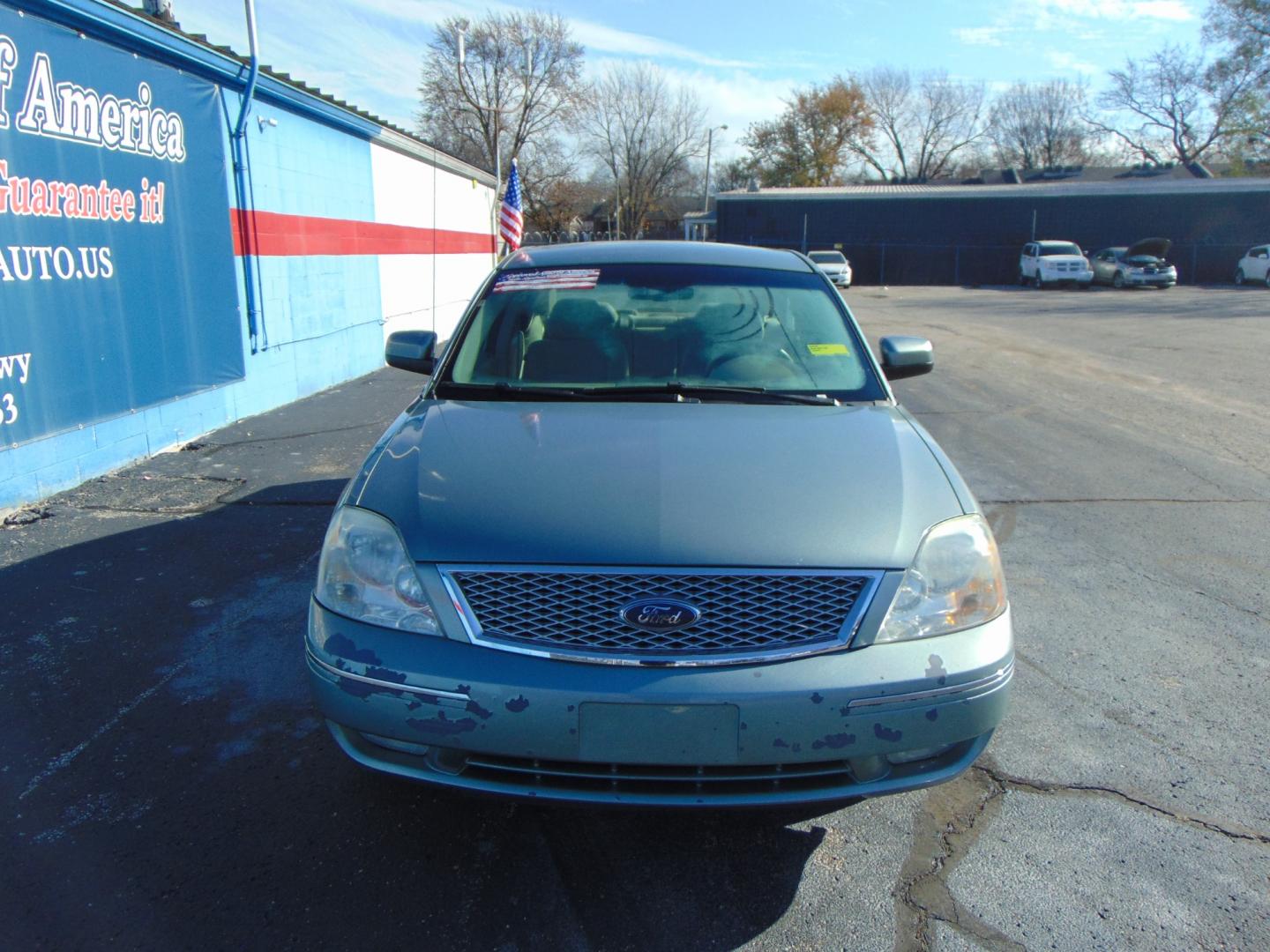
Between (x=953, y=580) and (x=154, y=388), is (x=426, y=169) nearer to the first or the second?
(x=154, y=388)

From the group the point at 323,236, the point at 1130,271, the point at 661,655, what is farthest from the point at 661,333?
the point at 1130,271

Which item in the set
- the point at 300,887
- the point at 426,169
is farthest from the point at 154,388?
the point at 426,169

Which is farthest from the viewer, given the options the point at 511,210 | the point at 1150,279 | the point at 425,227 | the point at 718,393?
the point at 1150,279

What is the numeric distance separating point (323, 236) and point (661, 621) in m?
9.86

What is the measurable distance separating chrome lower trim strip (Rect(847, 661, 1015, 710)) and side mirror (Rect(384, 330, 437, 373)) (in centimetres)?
256

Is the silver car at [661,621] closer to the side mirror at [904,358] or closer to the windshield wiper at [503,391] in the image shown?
the windshield wiper at [503,391]

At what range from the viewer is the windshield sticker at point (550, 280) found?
398cm

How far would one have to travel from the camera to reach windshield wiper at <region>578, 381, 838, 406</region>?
3.38m

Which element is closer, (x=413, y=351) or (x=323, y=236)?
(x=413, y=351)

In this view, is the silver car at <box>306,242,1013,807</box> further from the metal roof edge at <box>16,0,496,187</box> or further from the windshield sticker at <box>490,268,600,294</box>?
the metal roof edge at <box>16,0,496,187</box>

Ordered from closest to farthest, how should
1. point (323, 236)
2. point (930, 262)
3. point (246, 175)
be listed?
point (246, 175), point (323, 236), point (930, 262)

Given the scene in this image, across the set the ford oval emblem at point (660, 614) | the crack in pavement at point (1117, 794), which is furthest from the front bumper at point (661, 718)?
the crack in pavement at point (1117, 794)

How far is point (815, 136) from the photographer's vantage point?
6106 centimetres

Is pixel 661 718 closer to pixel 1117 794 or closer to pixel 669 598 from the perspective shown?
pixel 669 598
